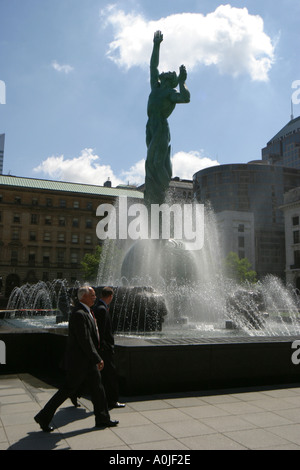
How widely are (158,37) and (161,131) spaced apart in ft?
16.8

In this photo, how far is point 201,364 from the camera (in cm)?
715

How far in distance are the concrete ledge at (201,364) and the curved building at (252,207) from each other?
68198 mm

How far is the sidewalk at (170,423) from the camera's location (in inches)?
179

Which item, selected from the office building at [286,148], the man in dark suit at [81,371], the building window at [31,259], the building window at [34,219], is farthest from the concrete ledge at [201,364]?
the office building at [286,148]

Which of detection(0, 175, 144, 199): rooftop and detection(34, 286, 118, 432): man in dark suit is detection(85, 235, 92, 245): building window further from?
detection(34, 286, 118, 432): man in dark suit

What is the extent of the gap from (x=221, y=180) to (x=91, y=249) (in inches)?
1081

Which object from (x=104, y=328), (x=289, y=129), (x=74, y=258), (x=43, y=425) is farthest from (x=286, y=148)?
(x=43, y=425)

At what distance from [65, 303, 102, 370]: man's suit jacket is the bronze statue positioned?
1669 centimetres

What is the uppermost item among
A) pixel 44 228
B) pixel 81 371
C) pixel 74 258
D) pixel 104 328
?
pixel 44 228

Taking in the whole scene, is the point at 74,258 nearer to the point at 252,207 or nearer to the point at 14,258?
the point at 14,258

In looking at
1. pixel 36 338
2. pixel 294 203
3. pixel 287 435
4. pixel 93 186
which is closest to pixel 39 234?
pixel 93 186

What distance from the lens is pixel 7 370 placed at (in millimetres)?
8828

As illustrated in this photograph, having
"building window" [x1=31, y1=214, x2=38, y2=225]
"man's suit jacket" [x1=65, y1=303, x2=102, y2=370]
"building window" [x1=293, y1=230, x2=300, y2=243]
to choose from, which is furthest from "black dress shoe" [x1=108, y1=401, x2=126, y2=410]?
"building window" [x1=31, y1=214, x2=38, y2=225]
